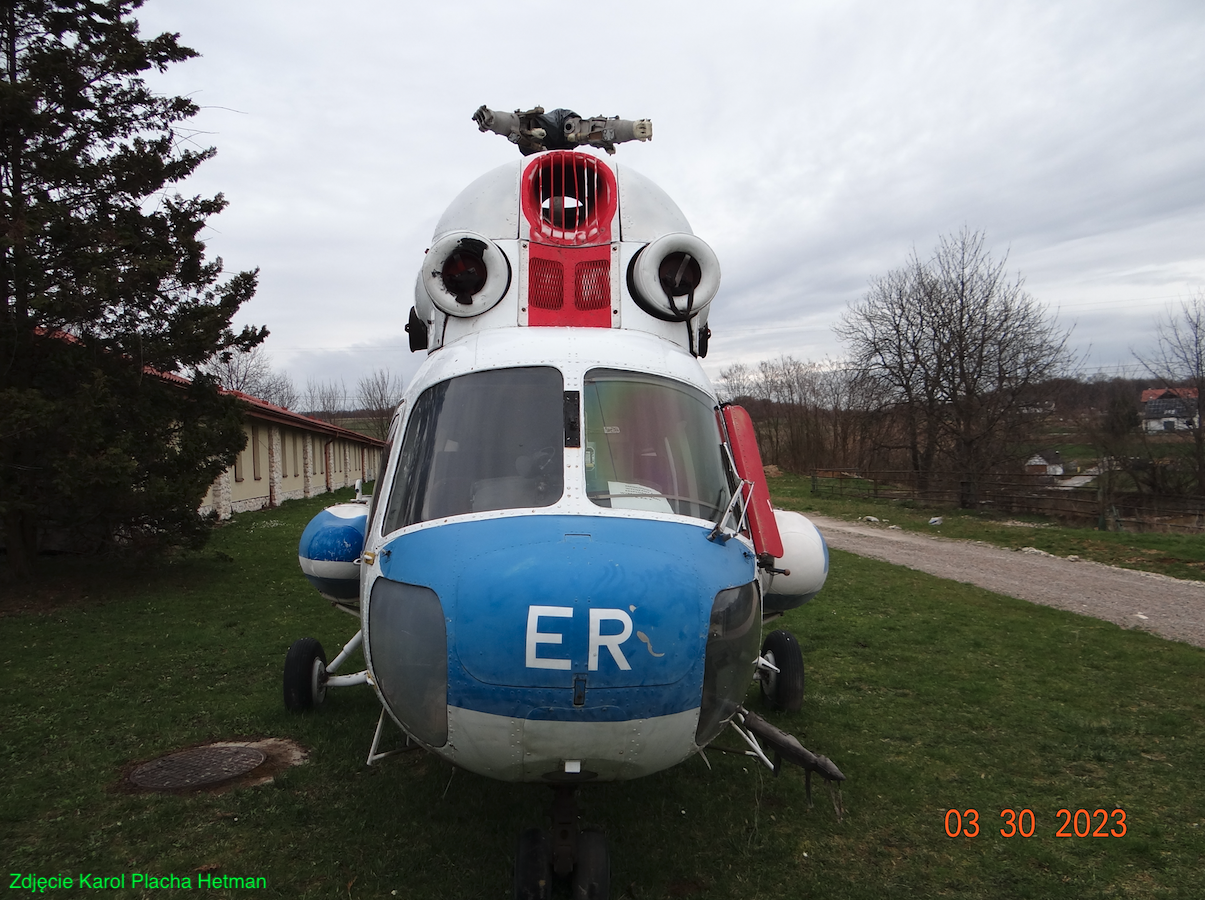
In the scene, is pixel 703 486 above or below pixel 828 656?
above

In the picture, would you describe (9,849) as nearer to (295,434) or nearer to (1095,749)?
(1095,749)

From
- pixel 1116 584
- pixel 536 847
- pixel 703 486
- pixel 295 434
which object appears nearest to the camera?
pixel 536 847

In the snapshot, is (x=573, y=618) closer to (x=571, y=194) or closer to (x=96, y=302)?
(x=571, y=194)

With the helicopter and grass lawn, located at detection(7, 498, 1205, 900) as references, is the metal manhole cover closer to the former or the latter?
grass lawn, located at detection(7, 498, 1205, 900)

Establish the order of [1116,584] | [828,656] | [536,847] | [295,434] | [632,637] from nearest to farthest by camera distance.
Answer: [632,637]
[536,847]
[828,656]
[1116,584]
[295,434]

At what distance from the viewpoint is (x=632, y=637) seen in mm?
2672

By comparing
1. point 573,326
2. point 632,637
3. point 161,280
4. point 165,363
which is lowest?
point 632,637

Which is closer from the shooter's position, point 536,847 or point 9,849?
point 536,847

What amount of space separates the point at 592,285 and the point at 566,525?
6.23 feet

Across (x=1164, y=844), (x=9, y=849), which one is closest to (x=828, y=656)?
(x=1164, y=844)

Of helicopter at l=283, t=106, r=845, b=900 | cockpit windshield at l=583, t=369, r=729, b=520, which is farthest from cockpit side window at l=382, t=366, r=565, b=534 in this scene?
cockpit windshield at l=583, t=369, r=729, b=520

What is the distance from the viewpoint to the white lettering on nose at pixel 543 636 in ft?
8.63

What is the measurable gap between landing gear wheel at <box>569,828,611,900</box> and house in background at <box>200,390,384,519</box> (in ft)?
37.6

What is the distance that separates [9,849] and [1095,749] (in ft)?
22.4
